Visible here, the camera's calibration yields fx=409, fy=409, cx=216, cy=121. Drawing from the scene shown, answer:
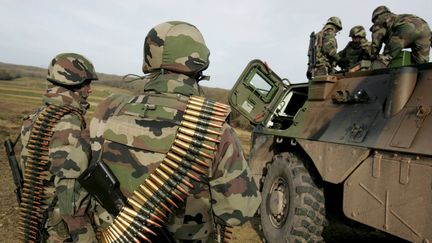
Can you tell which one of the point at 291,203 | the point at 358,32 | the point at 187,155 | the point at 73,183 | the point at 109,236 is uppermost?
the point at 358,32

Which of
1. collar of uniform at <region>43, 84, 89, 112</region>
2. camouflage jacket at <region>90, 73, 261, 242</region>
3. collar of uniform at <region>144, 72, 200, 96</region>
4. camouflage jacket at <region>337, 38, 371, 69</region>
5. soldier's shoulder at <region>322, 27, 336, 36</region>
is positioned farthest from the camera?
soldier's shoulder at <region>322, 27, 336, 36</region>

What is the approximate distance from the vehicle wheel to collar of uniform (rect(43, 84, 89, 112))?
249cm

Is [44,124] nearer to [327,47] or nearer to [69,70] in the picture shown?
[69,70]

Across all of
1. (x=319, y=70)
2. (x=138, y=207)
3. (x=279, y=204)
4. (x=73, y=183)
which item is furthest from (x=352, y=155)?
(x=319, y=70)

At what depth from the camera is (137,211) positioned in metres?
2.21

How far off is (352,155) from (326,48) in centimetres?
445

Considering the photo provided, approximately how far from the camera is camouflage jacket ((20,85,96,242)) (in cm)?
257

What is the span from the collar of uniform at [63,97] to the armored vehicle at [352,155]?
251 cm

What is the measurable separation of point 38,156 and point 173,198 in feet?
5.70

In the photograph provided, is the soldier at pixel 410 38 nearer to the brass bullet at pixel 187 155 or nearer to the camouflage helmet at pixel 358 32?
the camouflage helmet at pixel 358 32

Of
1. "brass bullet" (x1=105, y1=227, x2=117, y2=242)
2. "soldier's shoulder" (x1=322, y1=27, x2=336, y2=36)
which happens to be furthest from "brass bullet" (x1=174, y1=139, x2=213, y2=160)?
"soldier's shoulder" (x1=322, y1=27, x2=336, y2=36)

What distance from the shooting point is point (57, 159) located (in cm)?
293

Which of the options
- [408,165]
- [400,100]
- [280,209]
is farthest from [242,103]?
[408,165]

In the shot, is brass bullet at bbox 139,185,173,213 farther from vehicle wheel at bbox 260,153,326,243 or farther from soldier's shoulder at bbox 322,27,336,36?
soldier's shoulder at bbox 322,27,336,36
